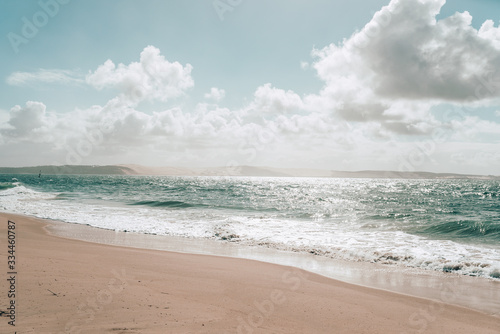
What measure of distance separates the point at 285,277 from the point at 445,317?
393 centimetres

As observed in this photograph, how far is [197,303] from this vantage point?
19.9ft

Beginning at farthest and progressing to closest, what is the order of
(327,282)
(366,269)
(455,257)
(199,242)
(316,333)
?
(199,242)
(455,257)
(366,269)
(327,282)
(316,333)

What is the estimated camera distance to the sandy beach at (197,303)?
4977mm

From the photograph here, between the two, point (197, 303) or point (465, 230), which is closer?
point (197, 303)

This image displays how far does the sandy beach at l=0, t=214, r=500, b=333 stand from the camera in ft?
16.3

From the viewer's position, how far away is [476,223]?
21.2 meters

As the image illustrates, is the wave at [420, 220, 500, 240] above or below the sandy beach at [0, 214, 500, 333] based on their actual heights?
below

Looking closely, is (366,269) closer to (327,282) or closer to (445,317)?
(327,282)

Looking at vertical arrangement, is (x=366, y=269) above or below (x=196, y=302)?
below

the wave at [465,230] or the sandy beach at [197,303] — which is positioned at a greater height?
the sandy beach at [197,303]

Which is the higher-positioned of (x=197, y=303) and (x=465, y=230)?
(x=197, y=303)

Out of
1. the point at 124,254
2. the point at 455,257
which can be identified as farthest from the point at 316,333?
the point at 455,257

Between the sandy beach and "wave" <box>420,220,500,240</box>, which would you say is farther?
"wave" <box>420,220,500,240</box>

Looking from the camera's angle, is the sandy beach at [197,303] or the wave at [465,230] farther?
the wave at [465,230]
